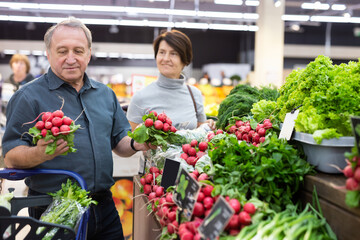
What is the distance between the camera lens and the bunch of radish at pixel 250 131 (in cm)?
196

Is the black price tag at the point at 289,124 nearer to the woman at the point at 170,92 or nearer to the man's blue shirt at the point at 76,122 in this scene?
the man's blue shirt at the point at 76,122

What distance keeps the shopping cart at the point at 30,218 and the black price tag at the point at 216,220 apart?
1.91 feet

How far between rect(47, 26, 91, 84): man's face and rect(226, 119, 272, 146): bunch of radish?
3.36 feet

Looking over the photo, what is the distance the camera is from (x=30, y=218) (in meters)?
1.45

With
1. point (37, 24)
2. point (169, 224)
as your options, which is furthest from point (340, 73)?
point (37, 24)

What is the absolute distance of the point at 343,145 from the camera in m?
1.45

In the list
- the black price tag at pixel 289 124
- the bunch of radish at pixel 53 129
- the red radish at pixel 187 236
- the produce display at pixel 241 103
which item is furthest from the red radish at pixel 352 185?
the produce display at pixel 241 103

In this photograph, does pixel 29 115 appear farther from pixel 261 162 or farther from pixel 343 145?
pixel 343 145

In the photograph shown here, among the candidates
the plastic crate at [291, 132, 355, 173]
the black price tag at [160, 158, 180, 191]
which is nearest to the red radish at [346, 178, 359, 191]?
the plastic crate at [291, 132, 355, 173]

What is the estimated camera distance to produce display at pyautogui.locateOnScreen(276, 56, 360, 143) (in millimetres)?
1528

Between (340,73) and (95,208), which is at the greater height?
(340,73)

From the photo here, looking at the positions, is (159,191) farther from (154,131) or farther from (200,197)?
(200,197)

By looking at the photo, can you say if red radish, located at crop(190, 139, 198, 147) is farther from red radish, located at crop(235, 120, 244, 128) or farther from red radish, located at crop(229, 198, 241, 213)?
red radish, located at crop(229, 198, 241, 213)

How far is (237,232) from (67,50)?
1.43m
